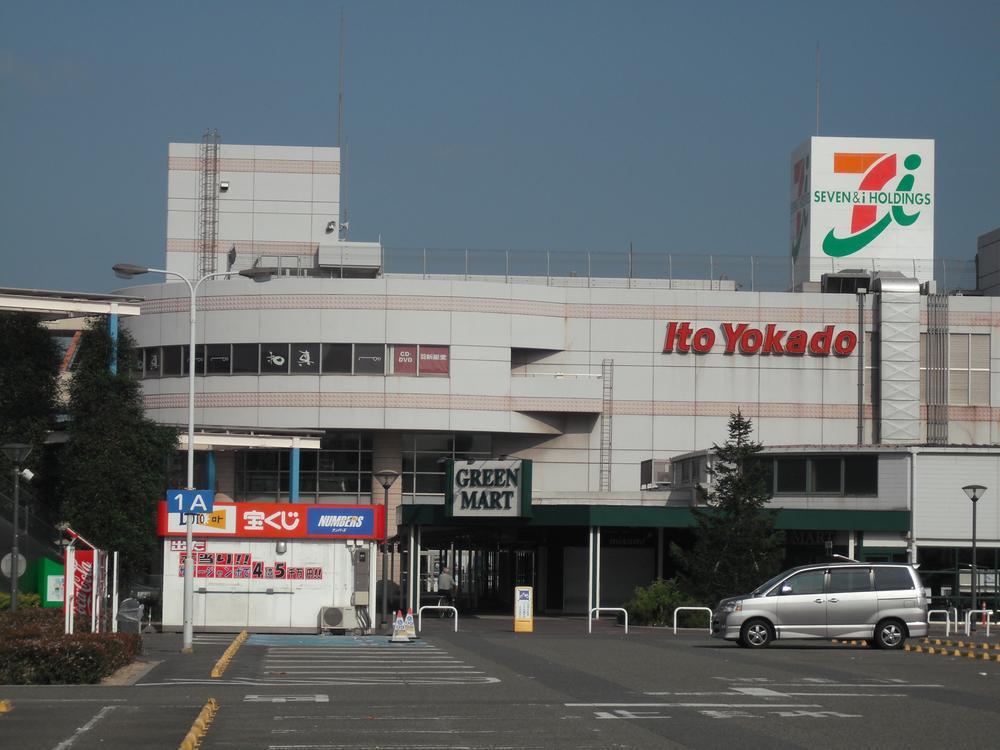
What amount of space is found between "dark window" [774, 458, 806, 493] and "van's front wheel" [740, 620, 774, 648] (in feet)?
64.8

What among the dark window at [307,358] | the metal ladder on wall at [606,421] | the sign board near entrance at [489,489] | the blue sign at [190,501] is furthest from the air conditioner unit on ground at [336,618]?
the metal ladder on wall at [606,421]

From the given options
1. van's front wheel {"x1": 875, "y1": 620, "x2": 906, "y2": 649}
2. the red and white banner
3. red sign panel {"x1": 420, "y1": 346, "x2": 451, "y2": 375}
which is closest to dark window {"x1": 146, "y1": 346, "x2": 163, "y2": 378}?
red sign panel {"x1": 420, "y1": 346, "x2": 451, "y2": 375}

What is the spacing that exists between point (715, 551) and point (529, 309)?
21.6 meters

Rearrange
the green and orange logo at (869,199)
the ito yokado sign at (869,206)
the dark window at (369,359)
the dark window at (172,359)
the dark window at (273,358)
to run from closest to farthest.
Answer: the dark window at (369,359) → the dark window at (273,358) → the dark window at (172,359) → the ito yokado sign at (869,206) → the green and orange logo at (869,199)

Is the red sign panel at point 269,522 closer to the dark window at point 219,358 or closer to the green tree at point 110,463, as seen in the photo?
the green tree at point 110,463

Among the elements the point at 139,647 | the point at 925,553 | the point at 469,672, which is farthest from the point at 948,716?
the point at 925,553

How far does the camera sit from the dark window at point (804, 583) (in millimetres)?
31188

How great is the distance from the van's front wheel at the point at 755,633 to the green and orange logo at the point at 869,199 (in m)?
39.4

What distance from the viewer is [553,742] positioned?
1450 centimetres

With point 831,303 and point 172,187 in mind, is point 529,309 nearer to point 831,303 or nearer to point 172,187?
A: point 831,303

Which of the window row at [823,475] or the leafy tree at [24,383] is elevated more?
the leafy tree at [24,383]

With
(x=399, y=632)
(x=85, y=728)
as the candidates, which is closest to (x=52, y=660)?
(x=85, y=728)

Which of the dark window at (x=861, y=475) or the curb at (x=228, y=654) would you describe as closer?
the curb at (x=228, y=654)

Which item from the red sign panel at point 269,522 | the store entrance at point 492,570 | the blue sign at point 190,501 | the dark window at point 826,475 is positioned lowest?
the store entrance at point 492,570
